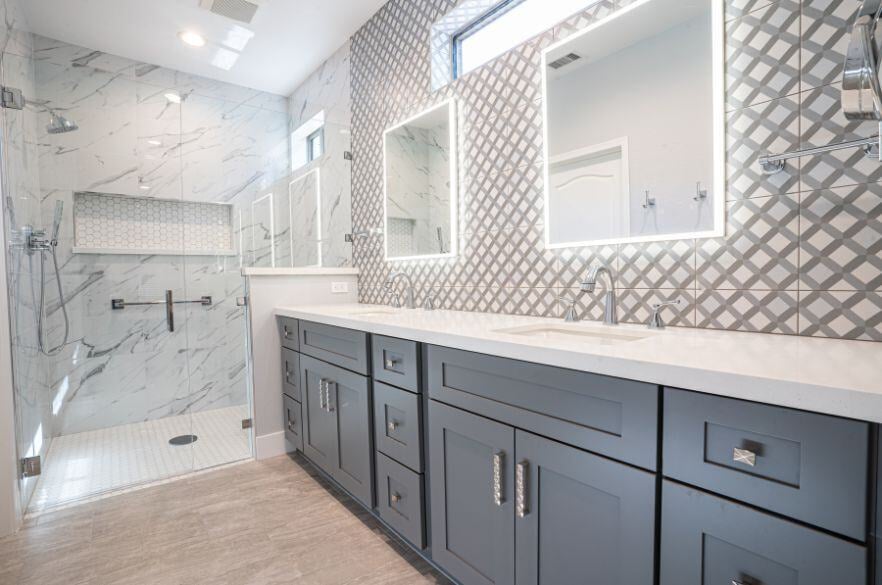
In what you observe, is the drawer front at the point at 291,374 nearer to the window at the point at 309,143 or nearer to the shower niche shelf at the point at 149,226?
the shower niche shelf at the point at 149,226

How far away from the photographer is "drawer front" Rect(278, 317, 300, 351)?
7.98 ft

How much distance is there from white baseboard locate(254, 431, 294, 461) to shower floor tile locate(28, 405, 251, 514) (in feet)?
0.33

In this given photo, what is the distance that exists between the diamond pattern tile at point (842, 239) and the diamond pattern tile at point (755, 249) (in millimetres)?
26

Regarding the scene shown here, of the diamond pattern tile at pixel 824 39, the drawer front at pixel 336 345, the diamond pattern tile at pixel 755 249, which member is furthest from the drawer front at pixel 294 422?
the diamond pattern tile at pixel 824 39

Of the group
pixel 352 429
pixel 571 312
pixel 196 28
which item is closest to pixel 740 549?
pixel 571 312

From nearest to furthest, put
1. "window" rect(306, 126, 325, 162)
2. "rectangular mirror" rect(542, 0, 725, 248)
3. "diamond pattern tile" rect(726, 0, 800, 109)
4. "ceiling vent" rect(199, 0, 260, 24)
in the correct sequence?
1. "diamond pattern tile" rect(726, 0, 800, 109)
2. "rectangular mirror" rect(542, 0, 725, 248)
3. "ceiling vent" rect(199, 0, 260, 24)
4. "window" rect(306, 126, 325, 162)

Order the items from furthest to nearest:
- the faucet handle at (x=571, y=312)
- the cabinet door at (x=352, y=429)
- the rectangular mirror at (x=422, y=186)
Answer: the rectangular mirror at (x=422, y=186), the cabinet door at (x=352, y=429), the faucet handle at (x=571, y=312)

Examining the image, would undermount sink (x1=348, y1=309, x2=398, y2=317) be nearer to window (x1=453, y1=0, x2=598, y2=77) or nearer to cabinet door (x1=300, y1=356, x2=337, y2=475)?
cabinet door (x1=300, y1=356, x2=337, y2=475)

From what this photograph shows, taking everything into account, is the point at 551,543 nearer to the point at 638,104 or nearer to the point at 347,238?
the point at 638,104


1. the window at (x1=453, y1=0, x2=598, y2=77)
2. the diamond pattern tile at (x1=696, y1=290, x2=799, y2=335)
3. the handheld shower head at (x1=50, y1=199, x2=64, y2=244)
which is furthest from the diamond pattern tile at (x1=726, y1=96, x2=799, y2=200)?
the handheld shower head at (x1=50, y1=199, x2=64, y2=244)

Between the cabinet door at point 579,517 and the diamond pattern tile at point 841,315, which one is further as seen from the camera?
the diamond pattern tile at point 841,315

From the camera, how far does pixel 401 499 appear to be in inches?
62.9

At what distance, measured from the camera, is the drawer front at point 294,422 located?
244 centimetres

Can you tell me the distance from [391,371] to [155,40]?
3.09m
